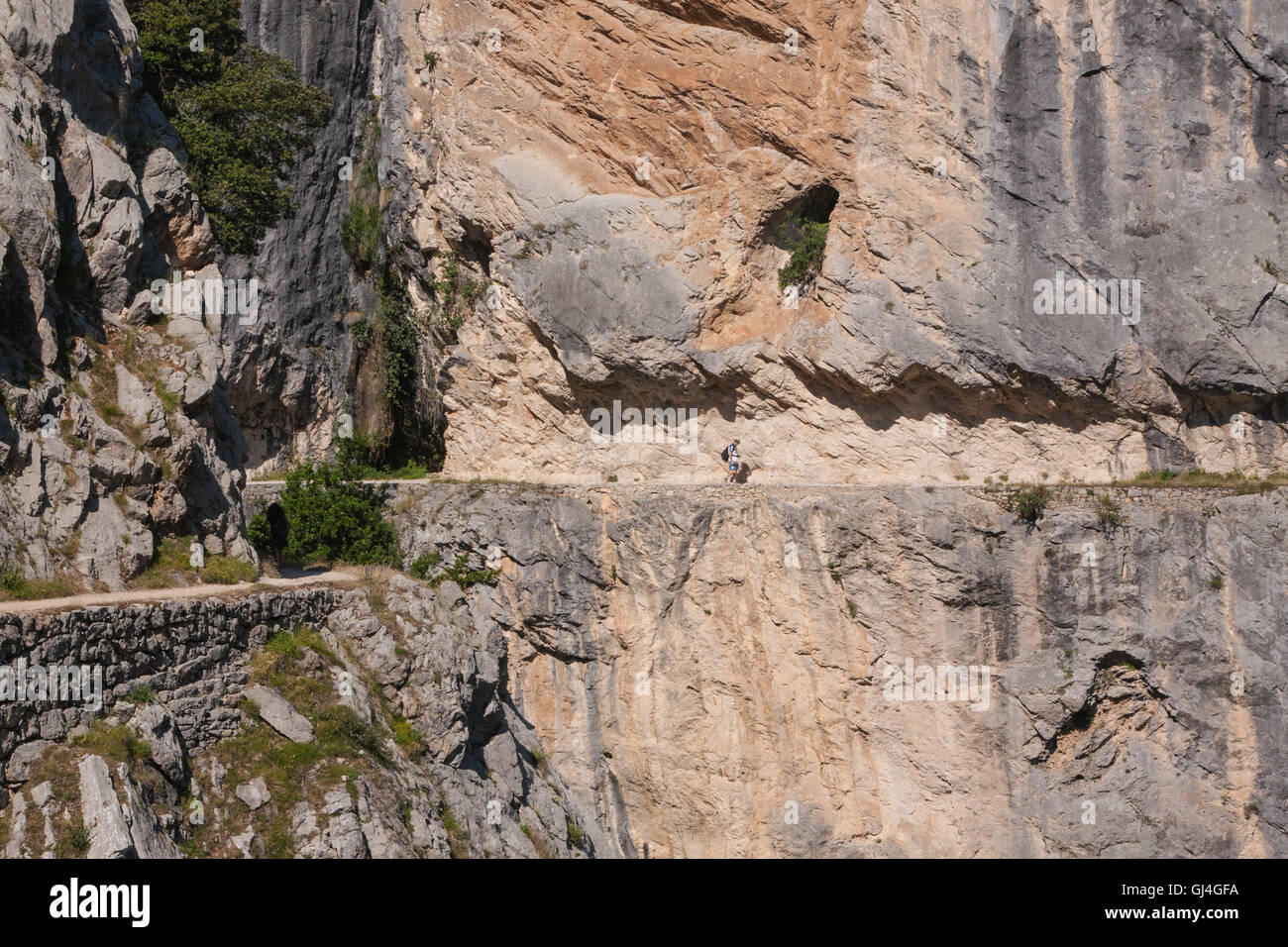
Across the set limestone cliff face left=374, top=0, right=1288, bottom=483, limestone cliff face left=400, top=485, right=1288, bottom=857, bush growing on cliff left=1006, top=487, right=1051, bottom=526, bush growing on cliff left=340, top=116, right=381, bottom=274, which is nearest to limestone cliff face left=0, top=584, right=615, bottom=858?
limestone cliff face left=400, top=485, right=1288, bottom=857

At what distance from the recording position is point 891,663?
897 inches

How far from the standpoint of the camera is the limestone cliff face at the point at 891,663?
69.1 feet

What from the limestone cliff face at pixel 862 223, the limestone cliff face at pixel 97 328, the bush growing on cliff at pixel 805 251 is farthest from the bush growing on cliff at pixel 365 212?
the bush growing on cliff at pixel 805 251

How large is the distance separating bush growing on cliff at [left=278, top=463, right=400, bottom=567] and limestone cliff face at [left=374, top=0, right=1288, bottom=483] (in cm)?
371

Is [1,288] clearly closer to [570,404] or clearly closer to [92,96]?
[92,96]

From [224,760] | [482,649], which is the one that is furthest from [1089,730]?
[224,760]

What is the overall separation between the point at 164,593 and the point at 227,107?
12.4 m

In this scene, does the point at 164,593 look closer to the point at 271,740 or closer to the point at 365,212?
the point at 271,740

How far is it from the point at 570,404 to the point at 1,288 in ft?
39.1

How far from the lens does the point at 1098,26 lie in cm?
2177

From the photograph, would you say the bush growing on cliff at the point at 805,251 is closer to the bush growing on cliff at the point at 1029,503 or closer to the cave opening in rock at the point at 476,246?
the bush growing on cliff at the point at 1029,503

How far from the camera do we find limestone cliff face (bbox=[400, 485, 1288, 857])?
21.0 metres

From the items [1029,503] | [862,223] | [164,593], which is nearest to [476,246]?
[862,223]

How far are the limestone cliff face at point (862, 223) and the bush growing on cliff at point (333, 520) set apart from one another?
3.71 metres
